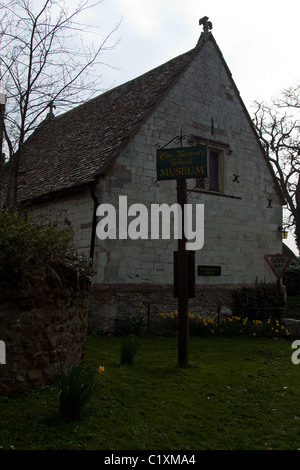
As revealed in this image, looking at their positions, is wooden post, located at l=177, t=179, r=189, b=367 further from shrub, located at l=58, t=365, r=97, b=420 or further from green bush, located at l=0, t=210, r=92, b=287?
shrub, located at l=58, t=365, r=97, b=420

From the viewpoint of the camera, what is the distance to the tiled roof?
12.9m

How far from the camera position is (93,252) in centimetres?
1213

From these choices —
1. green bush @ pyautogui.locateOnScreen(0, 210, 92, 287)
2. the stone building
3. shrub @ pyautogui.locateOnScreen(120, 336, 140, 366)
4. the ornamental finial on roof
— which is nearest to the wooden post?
shrub @ pyautogui.locateOnScreen(120, 336, 140, 366)

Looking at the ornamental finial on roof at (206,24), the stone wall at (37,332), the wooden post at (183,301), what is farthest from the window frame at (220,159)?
the stone wall at (37,332)

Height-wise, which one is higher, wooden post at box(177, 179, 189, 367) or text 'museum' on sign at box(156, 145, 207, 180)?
text 'museum' on sign at box(156, 145, 207, 180)

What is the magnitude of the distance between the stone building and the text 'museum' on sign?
13.3 feet

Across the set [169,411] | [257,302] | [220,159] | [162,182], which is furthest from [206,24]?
[169,411]

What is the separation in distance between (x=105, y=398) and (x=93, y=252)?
6751 millimetres

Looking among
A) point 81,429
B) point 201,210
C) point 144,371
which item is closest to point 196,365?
point 144,371

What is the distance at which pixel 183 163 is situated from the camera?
309 inches

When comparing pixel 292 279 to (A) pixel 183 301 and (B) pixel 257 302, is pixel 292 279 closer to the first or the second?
(B) pixel 257 302
